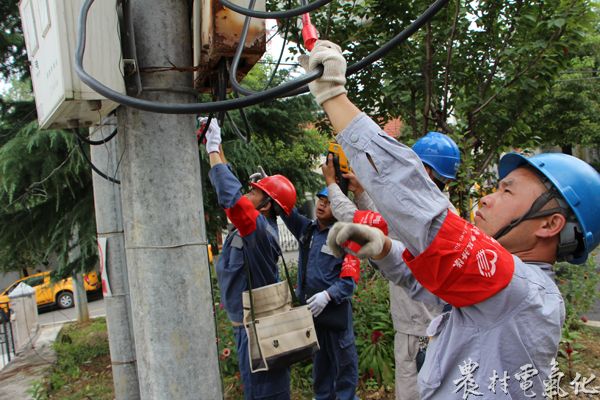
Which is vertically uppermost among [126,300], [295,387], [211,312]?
[211,312]

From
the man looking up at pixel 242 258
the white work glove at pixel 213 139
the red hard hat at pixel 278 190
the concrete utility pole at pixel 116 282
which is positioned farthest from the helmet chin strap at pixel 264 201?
the concrete utility pole at pixel 116 282

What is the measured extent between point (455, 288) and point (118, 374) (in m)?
3.47

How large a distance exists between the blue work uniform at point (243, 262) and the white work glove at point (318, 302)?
0.47 meters

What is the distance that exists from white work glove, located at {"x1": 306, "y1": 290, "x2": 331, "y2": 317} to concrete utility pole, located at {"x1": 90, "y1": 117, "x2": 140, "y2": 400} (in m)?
1.51

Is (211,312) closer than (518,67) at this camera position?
Yes

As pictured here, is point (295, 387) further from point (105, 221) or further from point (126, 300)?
point (105, 221)

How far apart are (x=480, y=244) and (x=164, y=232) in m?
1.22

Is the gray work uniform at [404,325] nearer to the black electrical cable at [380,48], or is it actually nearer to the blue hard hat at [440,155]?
the blue hard hat at [440,155]

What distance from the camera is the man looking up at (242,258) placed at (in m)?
3.33

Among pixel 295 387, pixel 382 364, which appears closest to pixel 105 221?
pixel 295 387

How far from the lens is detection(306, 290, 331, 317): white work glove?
4066 millimetres

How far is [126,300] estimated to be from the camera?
12.9 feet

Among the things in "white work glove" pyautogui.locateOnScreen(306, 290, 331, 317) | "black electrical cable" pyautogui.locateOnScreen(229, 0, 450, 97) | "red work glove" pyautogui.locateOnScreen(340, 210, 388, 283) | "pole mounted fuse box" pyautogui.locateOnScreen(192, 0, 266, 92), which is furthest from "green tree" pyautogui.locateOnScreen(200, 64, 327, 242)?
"black electrical cable" pyautogui.locateOnScreen(229, 0, 450, 97)

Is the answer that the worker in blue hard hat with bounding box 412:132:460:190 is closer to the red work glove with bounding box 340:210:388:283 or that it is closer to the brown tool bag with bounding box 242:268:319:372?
the red work glove with bounding box 340:210:388:283
